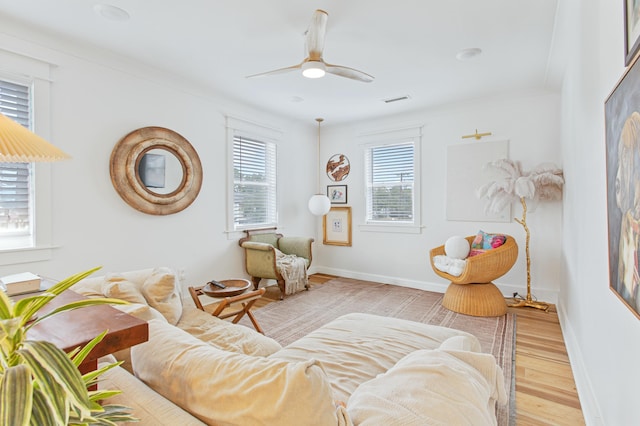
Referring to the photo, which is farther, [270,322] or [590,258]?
[270,322]

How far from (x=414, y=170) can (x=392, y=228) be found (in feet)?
3.15

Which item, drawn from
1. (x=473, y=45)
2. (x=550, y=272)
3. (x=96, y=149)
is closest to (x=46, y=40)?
(x=96, y=149)

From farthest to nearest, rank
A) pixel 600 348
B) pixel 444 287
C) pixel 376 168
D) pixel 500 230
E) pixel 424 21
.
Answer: pixel 376 168 < pixel 444 287 < pixel 500 230 < pixel 424 21 < pixel 600 348

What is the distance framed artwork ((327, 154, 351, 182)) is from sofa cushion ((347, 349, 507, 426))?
4.45 meters

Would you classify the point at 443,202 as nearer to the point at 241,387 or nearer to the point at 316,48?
the point at 316,48

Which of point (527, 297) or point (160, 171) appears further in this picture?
point (527, 297)

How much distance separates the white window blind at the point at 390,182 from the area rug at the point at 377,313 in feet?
3.76

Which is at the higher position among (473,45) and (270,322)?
(473,45)

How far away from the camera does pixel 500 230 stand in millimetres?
4234

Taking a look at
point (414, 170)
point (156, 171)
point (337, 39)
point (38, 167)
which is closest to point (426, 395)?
point (337, 39)

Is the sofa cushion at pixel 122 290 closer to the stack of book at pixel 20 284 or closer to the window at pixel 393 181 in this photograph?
the stack of book at pixel 20 284

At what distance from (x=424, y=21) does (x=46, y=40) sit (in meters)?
3.15

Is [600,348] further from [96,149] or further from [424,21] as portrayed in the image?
[96,149]

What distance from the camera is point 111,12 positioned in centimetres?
243
